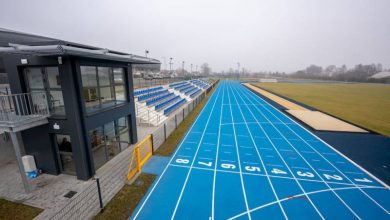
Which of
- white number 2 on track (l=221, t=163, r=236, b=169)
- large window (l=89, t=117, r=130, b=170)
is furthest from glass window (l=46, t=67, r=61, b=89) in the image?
white number 2 on track (l=221, t=163, r=236, b=169)

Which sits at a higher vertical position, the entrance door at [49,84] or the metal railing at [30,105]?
the entrance door at [49,84]

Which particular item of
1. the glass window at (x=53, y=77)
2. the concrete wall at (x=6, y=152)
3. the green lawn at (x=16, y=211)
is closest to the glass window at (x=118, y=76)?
the glass window at (x=53, y=77)

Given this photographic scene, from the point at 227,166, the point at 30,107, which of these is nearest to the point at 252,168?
the point at 227,166

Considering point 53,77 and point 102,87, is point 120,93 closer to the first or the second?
point 102,87

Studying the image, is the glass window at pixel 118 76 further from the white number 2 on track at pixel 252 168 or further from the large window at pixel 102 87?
the white number 2 on track at pixel 252 168

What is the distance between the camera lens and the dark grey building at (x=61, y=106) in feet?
22.8

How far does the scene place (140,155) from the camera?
923 cm

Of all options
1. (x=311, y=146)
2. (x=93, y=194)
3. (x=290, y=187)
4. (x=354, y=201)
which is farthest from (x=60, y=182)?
(x=311, y=146)

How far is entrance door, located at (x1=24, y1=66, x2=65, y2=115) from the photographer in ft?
24.3

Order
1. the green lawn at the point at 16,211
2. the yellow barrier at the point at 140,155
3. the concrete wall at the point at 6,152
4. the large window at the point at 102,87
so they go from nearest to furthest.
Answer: the green lawn at the point at 16,211 < the large window at the point at 102,87 < the yellow barrier at the point at 140,155 < the concrete wall at the point at 6,152

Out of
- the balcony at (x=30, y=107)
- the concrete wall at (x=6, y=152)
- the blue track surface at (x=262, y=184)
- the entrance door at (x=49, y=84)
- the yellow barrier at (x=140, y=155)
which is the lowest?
the concrete wall at (x=6, y=152)

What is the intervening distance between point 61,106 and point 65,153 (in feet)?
7.24

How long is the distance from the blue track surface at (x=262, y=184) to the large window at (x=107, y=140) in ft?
11.5

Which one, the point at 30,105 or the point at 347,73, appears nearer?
the point at 30,105
